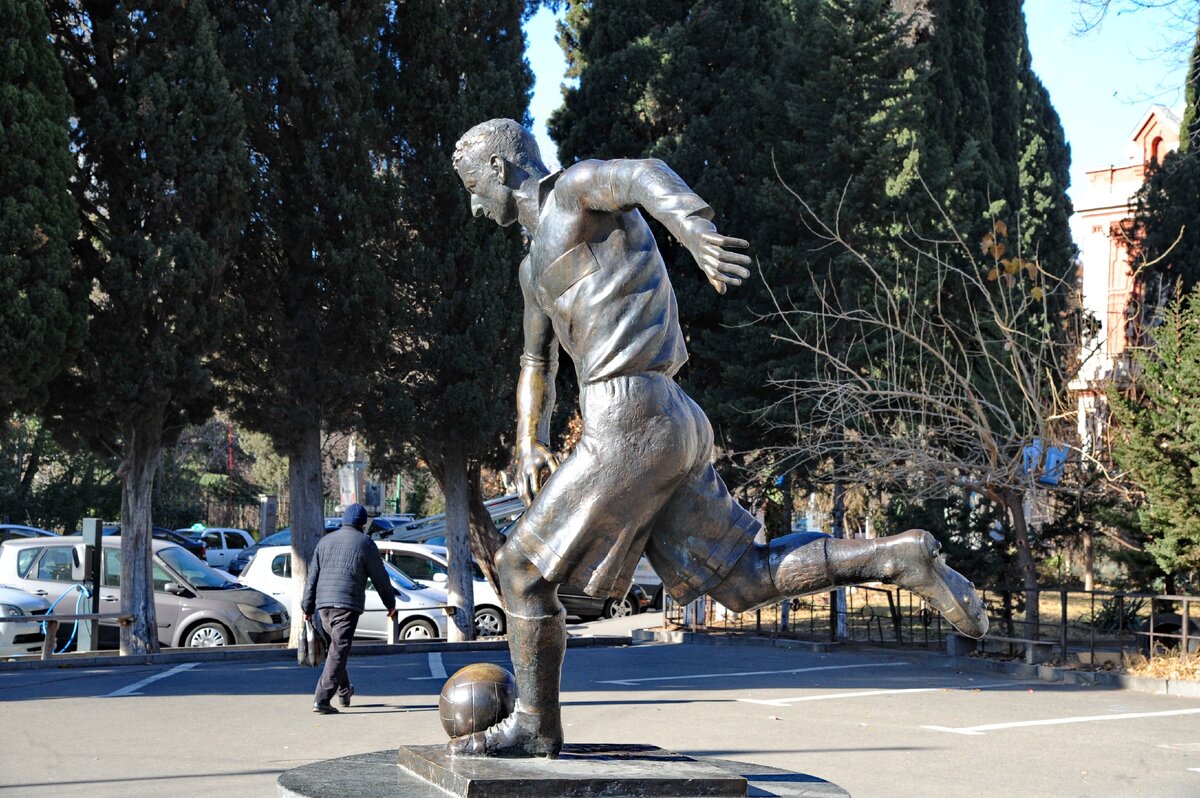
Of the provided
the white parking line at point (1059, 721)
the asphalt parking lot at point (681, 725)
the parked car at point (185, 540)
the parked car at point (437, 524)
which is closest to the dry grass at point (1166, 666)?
the asphalt parking lot at point (681, 725)

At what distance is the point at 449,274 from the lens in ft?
60.4

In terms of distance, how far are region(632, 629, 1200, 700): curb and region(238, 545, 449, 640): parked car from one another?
2988 mm

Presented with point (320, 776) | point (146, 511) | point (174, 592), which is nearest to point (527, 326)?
point (320, 776)

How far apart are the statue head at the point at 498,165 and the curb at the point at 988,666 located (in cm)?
1058

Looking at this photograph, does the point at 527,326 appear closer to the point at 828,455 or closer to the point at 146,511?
the point at 146,511

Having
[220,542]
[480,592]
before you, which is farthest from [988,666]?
[220,542]

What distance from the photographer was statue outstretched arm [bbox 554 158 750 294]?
150 inches

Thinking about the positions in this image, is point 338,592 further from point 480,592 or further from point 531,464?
point 480,592

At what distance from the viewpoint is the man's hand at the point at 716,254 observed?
376 cm

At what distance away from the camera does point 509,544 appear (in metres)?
4.64

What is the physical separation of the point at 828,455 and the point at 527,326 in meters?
14.3

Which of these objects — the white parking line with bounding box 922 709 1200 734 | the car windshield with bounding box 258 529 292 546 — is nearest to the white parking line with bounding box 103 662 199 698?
the white parking line with bounding box 922 709 1200 734

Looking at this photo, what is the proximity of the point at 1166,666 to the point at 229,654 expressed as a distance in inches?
409

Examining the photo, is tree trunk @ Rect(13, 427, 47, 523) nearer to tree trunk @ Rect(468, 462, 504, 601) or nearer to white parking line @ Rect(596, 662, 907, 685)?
tree trunk @ Rect(468, 462, 504, 601)
